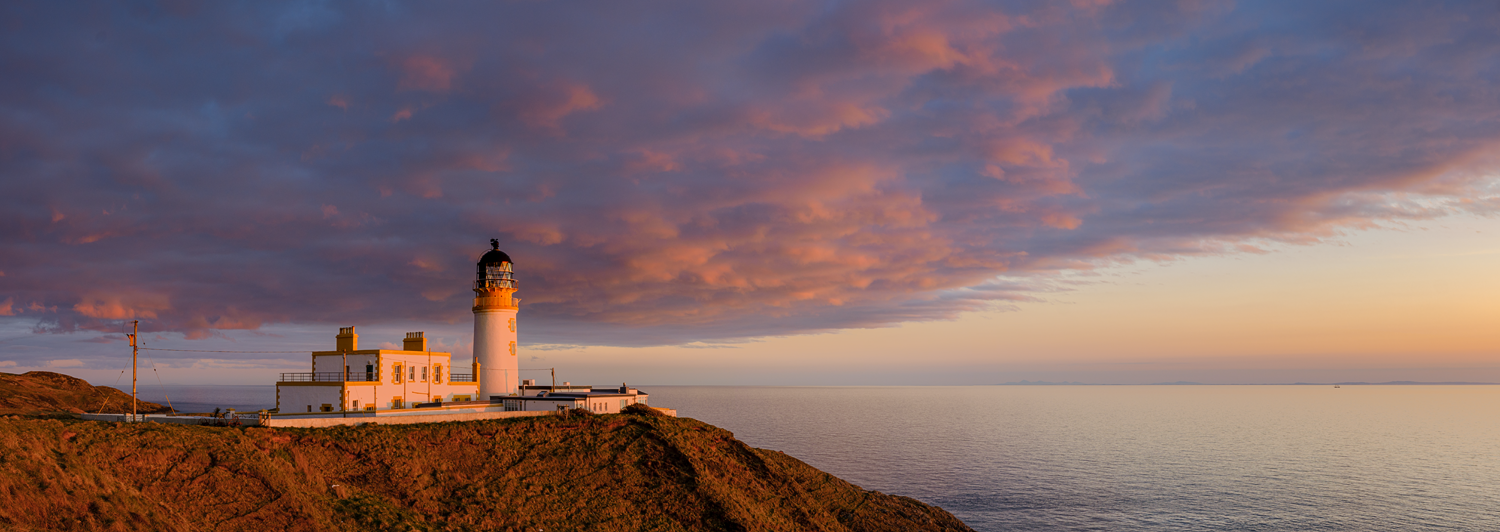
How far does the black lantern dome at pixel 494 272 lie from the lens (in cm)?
6281

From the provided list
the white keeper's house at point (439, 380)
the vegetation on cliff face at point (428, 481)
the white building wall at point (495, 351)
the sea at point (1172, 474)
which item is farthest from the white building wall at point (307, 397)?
the sea at point (1172, 474)

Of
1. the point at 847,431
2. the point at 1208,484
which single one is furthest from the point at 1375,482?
the point at 847,431

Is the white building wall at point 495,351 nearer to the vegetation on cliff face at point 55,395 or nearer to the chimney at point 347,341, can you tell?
the chimney at point 347,341

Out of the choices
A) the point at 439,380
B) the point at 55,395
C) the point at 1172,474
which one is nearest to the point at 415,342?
the point at 439,380

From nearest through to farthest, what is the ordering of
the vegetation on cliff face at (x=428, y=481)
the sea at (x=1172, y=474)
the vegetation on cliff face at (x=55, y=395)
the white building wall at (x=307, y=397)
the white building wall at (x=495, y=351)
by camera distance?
the vegetation on cliff face at (x=428, y=481) → the white building wall at (x=307, y=397) → the sea at (x=1172, y=474) → the white building wall at (x=495, y=351) → the vegetation on cliff face at (x=55, y=395)

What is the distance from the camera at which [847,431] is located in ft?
455

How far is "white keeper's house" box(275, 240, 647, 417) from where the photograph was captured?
51.6m

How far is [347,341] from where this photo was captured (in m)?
55.3

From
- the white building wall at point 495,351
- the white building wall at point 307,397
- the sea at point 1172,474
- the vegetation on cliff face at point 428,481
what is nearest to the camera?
the vegetation on cliff face at point 428,481

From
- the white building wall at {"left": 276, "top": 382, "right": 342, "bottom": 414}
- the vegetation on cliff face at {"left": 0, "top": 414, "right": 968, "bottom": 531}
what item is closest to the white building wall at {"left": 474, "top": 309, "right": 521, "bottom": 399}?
the white building wall at {"left": 276, "top": 382, "right": 342, "bottom": 414}

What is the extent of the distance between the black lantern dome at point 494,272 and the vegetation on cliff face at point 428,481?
1667 cm

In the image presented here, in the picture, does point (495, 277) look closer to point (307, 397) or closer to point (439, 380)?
point (439, 380)

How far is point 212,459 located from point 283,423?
642 centimetres

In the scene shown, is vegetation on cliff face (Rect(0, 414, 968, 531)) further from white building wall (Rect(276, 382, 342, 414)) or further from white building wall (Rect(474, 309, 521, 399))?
white building wall (Rect(474, 309, 521, 399))
